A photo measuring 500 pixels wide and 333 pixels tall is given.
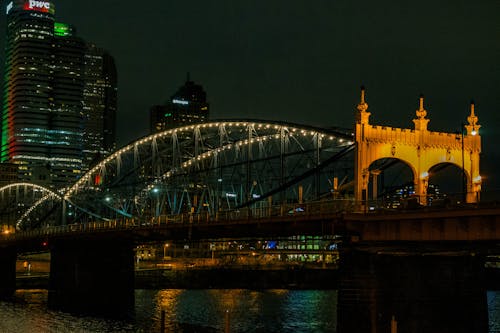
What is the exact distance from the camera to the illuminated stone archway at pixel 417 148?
70.9 meters

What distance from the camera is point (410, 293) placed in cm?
5888

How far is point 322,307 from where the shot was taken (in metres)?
100

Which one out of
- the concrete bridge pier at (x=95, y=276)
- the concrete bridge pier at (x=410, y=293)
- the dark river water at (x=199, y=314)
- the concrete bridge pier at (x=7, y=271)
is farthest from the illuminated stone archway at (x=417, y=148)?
the concrete bridge pier at (x=7, y=271)

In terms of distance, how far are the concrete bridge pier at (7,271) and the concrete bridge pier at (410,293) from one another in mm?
74026

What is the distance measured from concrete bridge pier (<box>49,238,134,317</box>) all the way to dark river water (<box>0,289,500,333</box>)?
251 centimetres

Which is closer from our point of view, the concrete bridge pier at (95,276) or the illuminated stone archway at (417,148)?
the illuminated stone archway at (417,148)

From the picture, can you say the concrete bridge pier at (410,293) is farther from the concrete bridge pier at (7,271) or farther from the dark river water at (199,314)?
the concrete bridge pier at (7,271)

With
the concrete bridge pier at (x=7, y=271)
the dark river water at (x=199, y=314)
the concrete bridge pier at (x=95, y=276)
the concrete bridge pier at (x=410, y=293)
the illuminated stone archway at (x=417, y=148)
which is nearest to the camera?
the concrete bridge pier at (x=410, y=293)

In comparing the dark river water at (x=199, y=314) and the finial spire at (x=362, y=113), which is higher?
the finial spire at (x=362, y=113)

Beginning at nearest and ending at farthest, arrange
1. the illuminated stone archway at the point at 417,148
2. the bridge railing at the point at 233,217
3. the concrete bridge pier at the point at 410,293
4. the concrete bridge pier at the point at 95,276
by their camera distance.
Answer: the concrete bridge pier at the point at 410,293 → the bridge railing at the point at 233,217 → the illuminated stone archway at the point at 417,148 → the concrete bridge pier at the point at 95,276

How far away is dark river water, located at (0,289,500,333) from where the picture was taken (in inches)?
2913

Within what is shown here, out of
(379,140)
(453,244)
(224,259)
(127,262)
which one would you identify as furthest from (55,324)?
(224,259)

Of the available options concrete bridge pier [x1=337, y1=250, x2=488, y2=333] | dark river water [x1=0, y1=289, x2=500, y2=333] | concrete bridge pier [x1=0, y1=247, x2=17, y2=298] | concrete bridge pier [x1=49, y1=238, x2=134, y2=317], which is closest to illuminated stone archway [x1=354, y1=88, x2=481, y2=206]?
concrete bridge pier [x1=337, y1=250, x2=488, y2=333]

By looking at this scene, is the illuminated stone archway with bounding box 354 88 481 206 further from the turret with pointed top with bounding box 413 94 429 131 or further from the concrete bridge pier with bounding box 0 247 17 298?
the concrete bridge pier with bounding box 0 247 17 298
